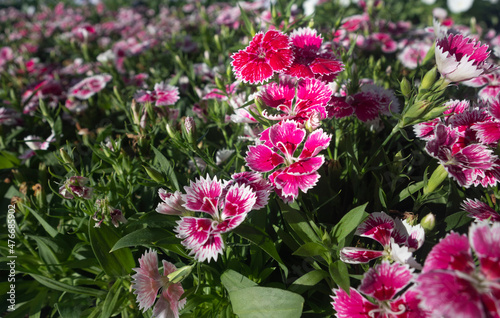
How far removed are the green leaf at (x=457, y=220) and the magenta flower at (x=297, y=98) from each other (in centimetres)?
53

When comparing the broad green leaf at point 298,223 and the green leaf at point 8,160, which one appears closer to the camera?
the broad green leaf at point 298,223

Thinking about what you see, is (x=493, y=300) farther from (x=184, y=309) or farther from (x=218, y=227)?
(x=184, y=309)

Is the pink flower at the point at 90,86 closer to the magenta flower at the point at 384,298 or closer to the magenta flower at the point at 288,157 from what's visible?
the magenta flower at the point at 288,157

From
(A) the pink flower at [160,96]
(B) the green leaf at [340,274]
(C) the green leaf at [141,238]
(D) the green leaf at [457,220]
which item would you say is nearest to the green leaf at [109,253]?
(C) the green leaf at [141,238]

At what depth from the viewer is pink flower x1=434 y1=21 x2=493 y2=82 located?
0.90m

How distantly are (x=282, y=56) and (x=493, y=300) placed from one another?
2.59 feet

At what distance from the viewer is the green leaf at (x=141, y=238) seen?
968mm

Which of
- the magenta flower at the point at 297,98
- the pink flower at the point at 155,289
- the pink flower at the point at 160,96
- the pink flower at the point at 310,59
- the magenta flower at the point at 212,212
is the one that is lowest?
the pink flower at the point at 155,289

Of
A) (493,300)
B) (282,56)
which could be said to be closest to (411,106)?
(282,56)

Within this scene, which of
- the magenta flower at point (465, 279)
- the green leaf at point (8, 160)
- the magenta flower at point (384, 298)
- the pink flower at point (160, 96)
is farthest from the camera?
the green leaf at point (8, 160)

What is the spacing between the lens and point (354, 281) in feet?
3.53

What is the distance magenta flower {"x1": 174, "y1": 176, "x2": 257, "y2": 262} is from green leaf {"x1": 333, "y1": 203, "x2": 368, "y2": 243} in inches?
11.8

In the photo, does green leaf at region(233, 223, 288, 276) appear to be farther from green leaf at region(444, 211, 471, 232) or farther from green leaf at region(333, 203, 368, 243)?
green leaf at region(444, 211, 471, 232)

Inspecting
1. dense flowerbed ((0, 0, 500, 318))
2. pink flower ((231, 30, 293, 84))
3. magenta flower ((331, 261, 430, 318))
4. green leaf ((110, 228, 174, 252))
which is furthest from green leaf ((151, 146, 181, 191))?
magenta flower ((331, 261, 430, 318))
